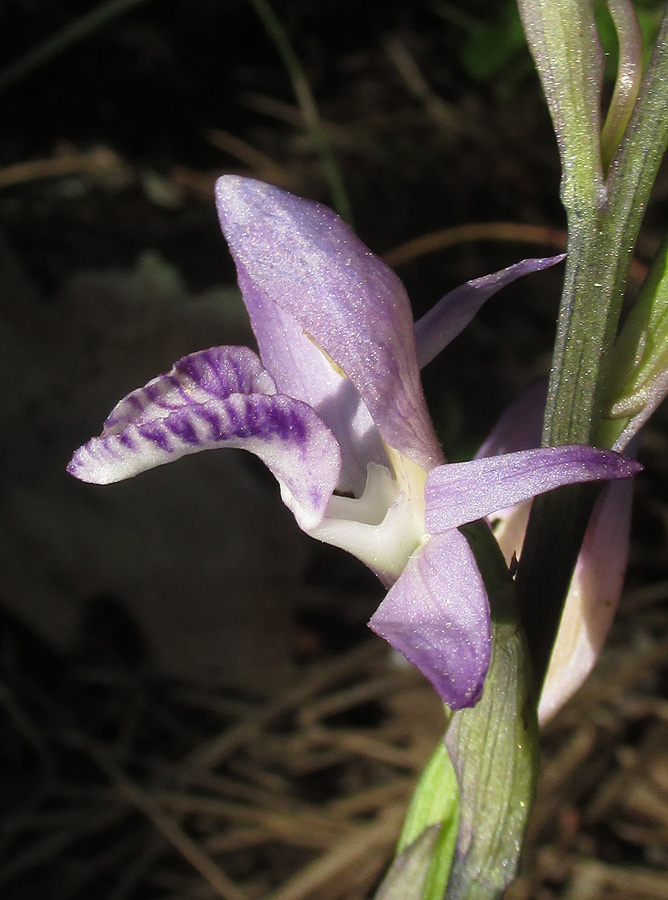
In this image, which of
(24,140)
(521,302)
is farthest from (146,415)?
(24,140)

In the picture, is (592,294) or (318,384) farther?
(318,384)

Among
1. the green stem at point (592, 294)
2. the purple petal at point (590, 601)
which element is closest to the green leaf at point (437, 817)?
the purple petal at point (590, 601)

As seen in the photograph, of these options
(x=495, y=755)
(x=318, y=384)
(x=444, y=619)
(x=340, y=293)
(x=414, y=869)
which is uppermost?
(x=340, y=293)

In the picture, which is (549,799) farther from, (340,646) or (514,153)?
(514,153)

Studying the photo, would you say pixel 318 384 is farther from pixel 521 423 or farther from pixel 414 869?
pixel 414 869

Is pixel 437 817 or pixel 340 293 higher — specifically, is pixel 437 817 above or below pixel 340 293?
below

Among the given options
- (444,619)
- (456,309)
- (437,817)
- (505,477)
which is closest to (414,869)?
(437,817)

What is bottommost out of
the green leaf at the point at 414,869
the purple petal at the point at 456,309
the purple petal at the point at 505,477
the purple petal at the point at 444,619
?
the green leaf at the point at 414,869

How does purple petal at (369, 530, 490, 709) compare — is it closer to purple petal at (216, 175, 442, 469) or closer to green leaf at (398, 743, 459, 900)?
purple petal at (216, 175, 442, 469)

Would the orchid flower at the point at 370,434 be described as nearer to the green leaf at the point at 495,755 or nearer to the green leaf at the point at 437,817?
the green leaf at the point at 495,755
